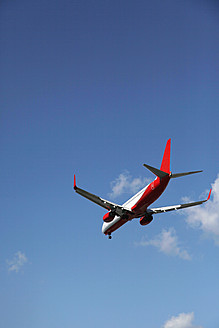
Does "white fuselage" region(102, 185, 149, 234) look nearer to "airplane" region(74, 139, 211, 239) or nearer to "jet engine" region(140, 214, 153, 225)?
"airplane" region(74, 139, 211, 239)

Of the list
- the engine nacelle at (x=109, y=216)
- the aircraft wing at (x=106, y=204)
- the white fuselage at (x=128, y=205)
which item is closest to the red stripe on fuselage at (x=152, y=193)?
the white fuselage at (x=128, y=205)

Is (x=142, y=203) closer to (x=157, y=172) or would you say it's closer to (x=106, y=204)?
(x=106, y=204)

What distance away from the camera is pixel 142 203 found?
4691cm

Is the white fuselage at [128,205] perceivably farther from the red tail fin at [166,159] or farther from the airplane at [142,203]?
the red tail fin at [166,159]

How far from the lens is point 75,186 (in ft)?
145

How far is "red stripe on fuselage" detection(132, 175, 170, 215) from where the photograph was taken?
43438mm

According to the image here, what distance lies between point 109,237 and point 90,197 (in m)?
12.2

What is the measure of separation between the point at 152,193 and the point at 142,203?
9.45ft

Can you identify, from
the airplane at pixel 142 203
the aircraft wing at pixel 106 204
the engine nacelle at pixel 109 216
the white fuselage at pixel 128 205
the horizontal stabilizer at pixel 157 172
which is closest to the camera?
the horizontal stabilizer at pixel 157 172

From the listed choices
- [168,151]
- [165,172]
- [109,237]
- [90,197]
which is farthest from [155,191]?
[109,237]

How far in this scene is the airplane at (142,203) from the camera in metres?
43.4

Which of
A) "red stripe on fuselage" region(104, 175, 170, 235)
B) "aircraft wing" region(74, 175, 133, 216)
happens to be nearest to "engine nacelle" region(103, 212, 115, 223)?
"aircraft wing" region(74, 175, 133, 216)

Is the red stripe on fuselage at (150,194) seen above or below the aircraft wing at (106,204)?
below

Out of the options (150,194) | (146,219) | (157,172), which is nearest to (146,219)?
(146,219)
